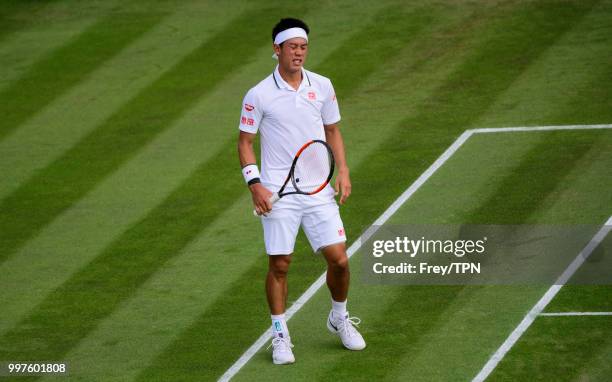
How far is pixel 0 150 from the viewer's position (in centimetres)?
1536

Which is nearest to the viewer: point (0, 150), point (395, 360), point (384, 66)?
point (395, 360)

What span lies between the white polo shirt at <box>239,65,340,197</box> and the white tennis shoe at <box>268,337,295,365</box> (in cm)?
121

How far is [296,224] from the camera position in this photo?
973 centimetres

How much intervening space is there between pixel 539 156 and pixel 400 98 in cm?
256

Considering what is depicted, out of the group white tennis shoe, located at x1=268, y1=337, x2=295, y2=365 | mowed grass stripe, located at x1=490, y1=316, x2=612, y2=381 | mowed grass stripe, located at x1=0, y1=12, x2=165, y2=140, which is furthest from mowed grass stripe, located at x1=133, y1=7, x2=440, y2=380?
mowed grass stripe, located at x1=0, y1=12, x2=165, y2=140

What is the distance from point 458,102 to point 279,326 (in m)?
6.48

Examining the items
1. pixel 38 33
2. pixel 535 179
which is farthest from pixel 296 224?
pixel 38 33

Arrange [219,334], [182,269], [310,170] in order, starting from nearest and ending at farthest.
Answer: [310,170], [219,334], [182,269]

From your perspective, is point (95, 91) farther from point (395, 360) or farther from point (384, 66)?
point (395, 360)

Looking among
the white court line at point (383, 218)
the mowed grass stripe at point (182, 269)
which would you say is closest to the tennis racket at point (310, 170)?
the white court line at point (383, 218)

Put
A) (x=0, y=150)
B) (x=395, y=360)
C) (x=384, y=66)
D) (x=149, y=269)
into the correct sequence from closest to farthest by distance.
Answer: (x=395, y=360) < (x=149, y=269) < (x=0, y=150) < (x=384, y=66)

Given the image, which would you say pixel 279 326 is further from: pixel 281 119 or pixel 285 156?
pixel 281 119

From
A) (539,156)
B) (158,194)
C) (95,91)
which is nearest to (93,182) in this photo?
(158,194)

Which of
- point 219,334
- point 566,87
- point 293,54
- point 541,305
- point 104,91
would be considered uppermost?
point 293,54
